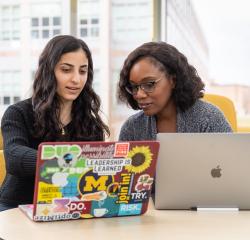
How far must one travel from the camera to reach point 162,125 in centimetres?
196

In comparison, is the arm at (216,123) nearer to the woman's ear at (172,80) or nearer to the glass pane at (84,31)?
the woman's ear at (172,80)

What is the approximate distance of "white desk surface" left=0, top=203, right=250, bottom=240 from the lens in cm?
117

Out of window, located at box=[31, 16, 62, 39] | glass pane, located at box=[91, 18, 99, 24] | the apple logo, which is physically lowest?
the apple logo

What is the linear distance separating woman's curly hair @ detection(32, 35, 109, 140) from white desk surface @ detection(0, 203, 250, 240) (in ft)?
1.92

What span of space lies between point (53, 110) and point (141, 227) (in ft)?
2.83

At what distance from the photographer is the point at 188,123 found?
74.8 inches

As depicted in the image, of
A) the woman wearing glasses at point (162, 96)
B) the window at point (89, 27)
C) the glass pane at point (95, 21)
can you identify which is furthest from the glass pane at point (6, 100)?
the woman wearing glasses at point (162, 96)

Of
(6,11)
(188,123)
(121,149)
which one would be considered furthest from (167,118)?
(6,11)

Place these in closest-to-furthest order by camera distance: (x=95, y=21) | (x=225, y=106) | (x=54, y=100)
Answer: (x=54, y=100)
(x=225, y=106)
(x=95, y=21)

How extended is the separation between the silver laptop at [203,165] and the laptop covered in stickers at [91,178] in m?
0.09

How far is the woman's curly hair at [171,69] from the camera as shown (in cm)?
191

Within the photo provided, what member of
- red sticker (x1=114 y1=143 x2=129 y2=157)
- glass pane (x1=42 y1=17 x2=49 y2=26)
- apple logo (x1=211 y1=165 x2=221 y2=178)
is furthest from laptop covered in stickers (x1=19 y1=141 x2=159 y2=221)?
glass pane (x1=42 y1=17 x2=49 y2=26)

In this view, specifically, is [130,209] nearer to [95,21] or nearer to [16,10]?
[95,21]

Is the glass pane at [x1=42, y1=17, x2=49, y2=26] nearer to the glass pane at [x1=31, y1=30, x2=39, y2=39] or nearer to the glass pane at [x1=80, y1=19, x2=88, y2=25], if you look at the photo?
the glass pane at [x1=31, y1=30, x2=39, y2=39]
